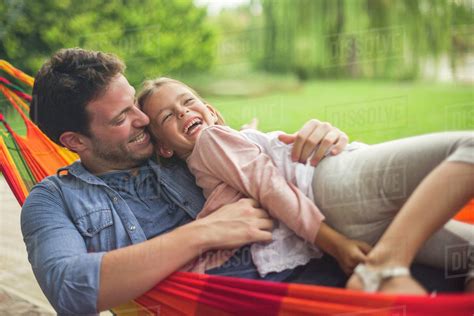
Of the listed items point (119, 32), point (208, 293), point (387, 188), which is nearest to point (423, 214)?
point (387, 188)

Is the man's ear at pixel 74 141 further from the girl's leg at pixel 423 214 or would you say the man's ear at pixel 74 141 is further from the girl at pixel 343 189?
the girl's leg at pixel 423 214

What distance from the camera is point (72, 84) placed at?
1282 mm

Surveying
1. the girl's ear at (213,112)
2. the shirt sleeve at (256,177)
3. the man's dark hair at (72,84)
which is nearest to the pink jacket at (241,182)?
the shirt sleeve at (256,177)

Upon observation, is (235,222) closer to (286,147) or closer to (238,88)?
(286,147)

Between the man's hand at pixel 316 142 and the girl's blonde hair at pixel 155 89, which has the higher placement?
the girl's blonde hair at pixel 155 89

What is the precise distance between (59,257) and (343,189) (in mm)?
533

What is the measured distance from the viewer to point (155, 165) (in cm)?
133

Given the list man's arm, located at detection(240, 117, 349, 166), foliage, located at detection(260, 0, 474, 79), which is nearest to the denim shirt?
man's arm, located at detection(240, 117, 349, 166)

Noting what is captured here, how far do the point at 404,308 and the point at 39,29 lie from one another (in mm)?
1054

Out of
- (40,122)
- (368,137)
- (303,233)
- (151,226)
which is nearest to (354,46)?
(368,137)

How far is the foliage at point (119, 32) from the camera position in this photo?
1.42 m

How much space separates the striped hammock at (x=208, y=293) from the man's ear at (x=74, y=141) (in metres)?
0.12

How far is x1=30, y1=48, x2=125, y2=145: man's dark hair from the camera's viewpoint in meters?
1.28

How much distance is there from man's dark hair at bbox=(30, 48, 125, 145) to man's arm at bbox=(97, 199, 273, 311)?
296mm
